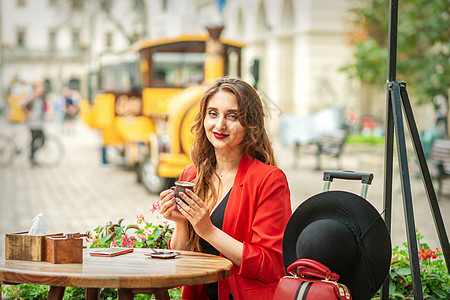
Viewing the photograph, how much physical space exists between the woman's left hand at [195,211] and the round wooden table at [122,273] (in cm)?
15

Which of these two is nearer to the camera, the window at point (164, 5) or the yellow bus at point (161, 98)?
the yellow bus at point (161, 98)

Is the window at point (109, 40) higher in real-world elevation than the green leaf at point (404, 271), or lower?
higher

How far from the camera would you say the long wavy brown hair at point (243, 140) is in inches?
142

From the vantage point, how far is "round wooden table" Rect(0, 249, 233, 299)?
2.88 meters

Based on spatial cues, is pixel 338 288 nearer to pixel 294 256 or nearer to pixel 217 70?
pixel 294 256

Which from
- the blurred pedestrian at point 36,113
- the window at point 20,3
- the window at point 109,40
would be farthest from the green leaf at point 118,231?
the window at point 20,3

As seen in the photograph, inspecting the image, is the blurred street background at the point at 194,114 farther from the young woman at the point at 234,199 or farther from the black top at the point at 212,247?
the black top at the point at 212,247

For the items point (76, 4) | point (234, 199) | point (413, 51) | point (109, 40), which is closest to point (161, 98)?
point (413, 51)

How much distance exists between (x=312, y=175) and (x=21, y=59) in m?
75.8

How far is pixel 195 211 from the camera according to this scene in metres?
3.33

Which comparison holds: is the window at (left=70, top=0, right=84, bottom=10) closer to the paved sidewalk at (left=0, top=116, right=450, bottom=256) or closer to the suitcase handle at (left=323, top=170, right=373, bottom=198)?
the paved sidewalk at (left=0, top=116, right=450, bottom=256)

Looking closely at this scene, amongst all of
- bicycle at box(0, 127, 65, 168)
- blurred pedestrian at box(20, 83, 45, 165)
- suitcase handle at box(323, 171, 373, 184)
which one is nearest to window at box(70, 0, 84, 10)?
bicycle at box(0, 127, 65, 168)

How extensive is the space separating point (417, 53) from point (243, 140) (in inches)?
592

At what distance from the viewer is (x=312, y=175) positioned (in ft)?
54.1
